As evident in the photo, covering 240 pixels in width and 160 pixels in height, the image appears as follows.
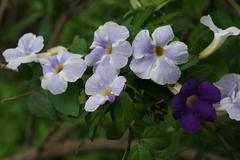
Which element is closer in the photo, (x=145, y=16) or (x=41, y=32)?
(x=145, y=16)

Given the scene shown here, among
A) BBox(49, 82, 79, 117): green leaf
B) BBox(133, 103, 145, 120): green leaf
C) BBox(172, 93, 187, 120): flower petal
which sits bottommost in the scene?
BBox(49, 82, 79, 117): green leaf

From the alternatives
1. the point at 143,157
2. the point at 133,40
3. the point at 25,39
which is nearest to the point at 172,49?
the point at 133,40

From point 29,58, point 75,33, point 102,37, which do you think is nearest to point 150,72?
point 102,37

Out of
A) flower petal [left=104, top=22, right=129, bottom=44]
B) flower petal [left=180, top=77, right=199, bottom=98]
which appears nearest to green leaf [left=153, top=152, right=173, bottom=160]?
flower petal [left=180, top=77, right=199, bottom=98]

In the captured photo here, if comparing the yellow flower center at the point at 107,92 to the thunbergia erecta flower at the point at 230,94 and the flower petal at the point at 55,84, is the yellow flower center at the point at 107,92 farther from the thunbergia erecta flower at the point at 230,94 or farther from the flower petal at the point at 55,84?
the thunbergia erecta flower at the point at 230,94

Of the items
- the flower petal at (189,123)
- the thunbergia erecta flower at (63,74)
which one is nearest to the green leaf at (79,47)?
the thunbergia erecta flower at (63,74)

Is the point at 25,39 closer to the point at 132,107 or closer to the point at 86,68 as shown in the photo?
the point at 86,68

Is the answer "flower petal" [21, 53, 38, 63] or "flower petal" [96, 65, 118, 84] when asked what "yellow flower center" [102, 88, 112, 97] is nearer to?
"flower petal" [96, 65, 118, 84]
